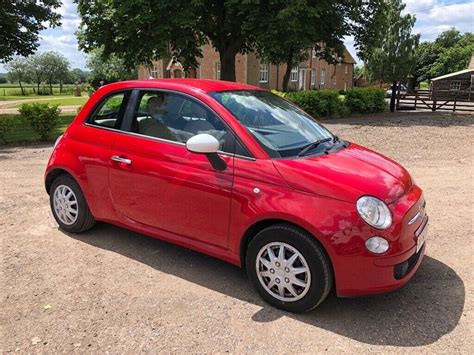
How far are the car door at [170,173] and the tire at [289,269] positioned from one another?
357 mm

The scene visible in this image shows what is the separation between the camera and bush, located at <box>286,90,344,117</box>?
17828mm

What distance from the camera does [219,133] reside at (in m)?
3.59

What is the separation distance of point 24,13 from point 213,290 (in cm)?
2482

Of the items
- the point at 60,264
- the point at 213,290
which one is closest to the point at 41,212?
the point at 60,264

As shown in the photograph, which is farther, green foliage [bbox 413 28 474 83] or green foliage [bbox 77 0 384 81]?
green foliage [bbox 413 28 474 83]

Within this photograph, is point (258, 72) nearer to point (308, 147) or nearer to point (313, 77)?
point (313, 77)

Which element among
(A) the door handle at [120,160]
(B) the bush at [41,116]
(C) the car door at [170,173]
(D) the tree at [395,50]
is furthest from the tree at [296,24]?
(D) the tree at [395,50]

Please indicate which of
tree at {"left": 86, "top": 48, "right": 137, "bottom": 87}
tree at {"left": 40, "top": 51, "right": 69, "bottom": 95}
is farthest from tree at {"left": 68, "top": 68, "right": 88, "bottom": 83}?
tree at {"left": 86, "top": 48, "right": 137, "bottom": 87}

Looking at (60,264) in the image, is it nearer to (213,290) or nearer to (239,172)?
(213,290)

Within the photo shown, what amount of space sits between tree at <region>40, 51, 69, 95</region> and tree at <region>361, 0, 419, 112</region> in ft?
194

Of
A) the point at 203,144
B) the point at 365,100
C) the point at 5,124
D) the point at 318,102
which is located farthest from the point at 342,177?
the point at 365,100

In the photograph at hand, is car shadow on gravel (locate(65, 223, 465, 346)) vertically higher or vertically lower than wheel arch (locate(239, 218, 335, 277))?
lower

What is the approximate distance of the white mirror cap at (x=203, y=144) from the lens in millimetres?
3354

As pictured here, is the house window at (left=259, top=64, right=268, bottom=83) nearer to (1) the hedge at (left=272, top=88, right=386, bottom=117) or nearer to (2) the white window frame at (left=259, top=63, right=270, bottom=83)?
(2) the white window frame at (left=259, top=63, right=270, bottom=83)
